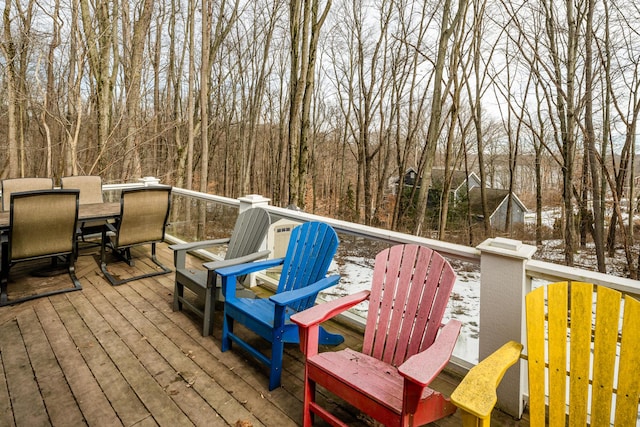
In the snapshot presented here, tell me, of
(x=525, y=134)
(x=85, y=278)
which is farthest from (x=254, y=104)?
(x=85, y=278)

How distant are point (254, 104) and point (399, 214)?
890 cm

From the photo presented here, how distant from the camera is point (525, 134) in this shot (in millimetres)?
15062

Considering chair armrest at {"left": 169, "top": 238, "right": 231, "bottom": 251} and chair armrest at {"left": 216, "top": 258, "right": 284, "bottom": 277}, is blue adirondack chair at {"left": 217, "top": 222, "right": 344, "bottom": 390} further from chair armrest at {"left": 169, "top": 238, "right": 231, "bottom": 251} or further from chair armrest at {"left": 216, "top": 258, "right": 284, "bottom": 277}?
chair armrest at {"left": 169, "top": 238, "right": 231, "bottom": 251}

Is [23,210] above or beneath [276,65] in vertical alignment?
beneath

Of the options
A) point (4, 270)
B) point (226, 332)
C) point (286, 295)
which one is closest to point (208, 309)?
point (226, 332)

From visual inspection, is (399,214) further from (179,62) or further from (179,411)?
(179,411)

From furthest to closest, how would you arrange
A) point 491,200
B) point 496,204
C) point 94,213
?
point 491,200 → point 496,204 → point 94,213

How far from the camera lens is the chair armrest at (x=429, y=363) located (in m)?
1.23

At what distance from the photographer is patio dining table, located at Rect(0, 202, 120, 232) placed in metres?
3.34

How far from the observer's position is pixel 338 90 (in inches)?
651

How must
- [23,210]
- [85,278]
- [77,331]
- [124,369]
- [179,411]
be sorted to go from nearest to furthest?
1. [179,411]
2. [124,369]
3. [77,331]
4. [23,210]
5. [85,278]

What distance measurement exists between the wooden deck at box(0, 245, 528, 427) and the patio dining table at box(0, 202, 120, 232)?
33.6 inches

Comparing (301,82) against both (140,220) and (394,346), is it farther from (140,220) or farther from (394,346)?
(394,346)

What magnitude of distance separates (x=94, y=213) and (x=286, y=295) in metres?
2.99
